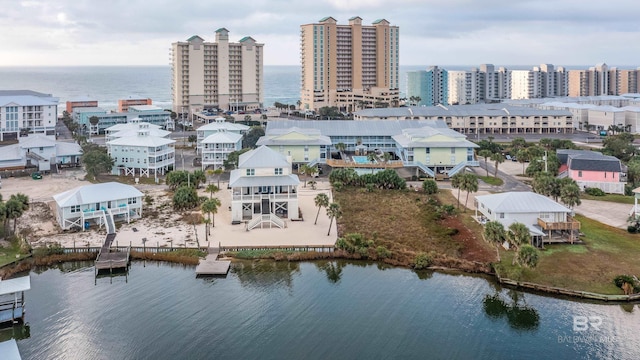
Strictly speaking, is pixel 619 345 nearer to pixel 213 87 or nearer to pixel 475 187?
pixel 475 187

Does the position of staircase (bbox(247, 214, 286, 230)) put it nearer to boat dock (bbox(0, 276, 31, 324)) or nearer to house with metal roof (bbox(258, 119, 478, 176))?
boat dock (bbox(0, 276, 31, 324))

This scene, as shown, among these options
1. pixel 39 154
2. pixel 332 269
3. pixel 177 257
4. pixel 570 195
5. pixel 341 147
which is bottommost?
pixel 332 269

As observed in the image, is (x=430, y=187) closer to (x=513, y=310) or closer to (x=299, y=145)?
(x=299, y=145)

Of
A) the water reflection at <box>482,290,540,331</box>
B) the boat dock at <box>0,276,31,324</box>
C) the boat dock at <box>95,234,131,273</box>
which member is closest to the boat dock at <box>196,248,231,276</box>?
the boat dock at <box>95,234,131,273</box>

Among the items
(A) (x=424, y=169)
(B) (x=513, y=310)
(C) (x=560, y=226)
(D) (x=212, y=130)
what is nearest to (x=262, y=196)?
(B) (x=513, y=310)

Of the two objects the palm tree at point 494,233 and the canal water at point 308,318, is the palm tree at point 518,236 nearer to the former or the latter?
the palm tree at point 494,233

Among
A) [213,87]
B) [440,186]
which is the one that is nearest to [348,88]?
[213,87]
